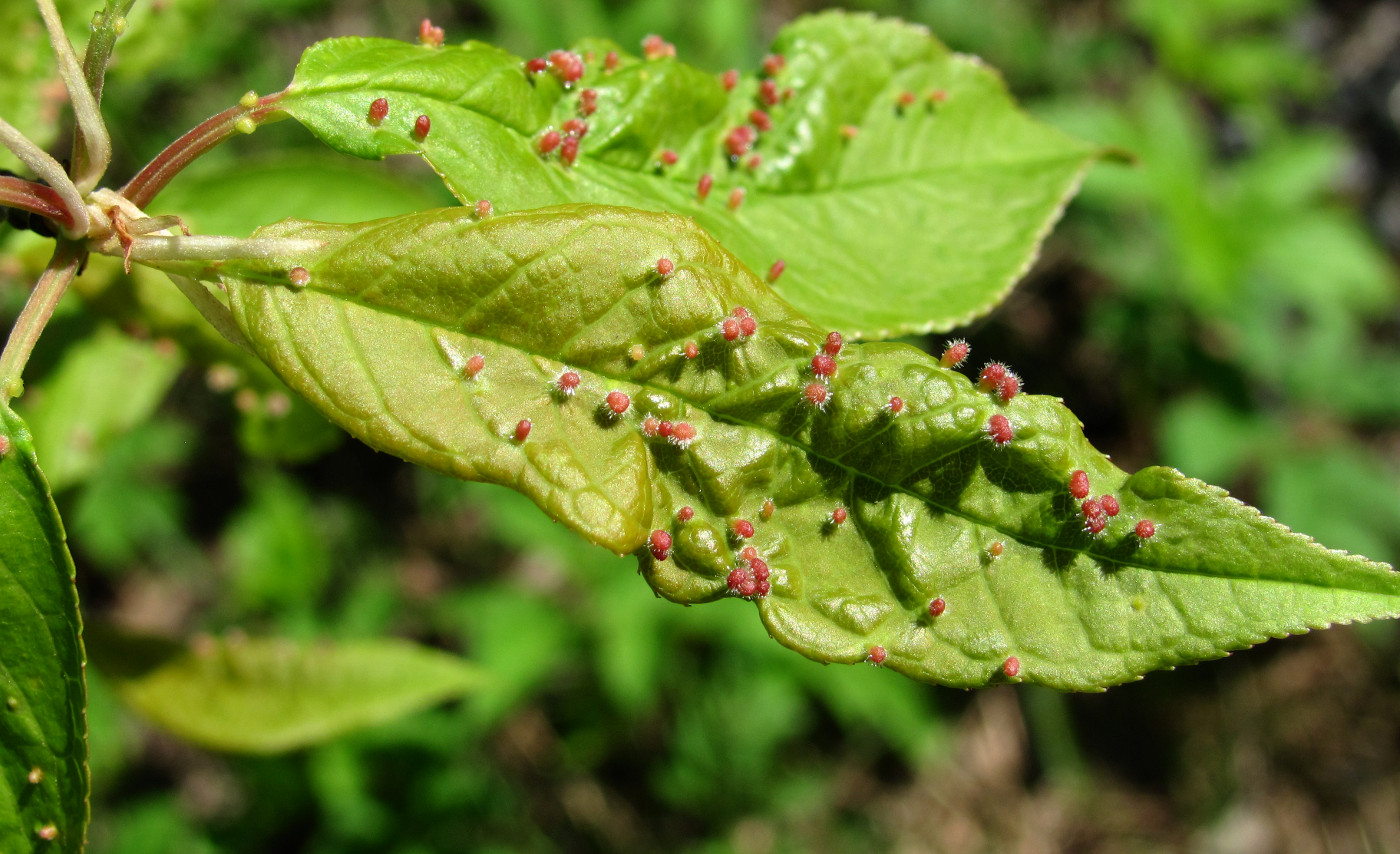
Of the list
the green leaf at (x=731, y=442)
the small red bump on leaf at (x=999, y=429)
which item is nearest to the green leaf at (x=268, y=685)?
the green leaf at (x=731, y=442)

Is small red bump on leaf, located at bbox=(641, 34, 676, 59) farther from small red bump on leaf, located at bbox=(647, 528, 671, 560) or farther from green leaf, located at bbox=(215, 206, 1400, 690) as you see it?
small red bump on leaf, located at bbox=(647, 528, 671, 560)

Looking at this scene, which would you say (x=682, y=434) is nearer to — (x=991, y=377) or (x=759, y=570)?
(x=759, y=570)

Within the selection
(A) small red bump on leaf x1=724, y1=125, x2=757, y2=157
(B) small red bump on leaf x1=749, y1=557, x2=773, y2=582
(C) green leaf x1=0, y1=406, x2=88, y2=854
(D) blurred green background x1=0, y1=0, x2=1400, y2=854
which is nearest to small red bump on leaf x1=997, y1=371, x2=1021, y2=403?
(B) small red bump on leaf x1=749, y1=557, x2=773, y2=582

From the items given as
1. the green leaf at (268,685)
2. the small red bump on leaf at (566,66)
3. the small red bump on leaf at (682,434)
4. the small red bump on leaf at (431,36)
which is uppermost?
the small red bump on leaf at (431,36)

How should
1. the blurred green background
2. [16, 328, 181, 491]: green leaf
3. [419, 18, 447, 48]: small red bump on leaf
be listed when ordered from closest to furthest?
1. [419, 18, 447, 48]: small red bump on leaf
2. [16, 328, 181, 491]: green leaf
3. the blurred green background

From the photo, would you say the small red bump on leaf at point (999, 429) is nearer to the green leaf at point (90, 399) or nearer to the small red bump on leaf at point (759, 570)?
the small red bump on leaf at point (759, 570)

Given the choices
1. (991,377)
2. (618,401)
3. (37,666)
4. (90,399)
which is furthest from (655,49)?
(90,399)
